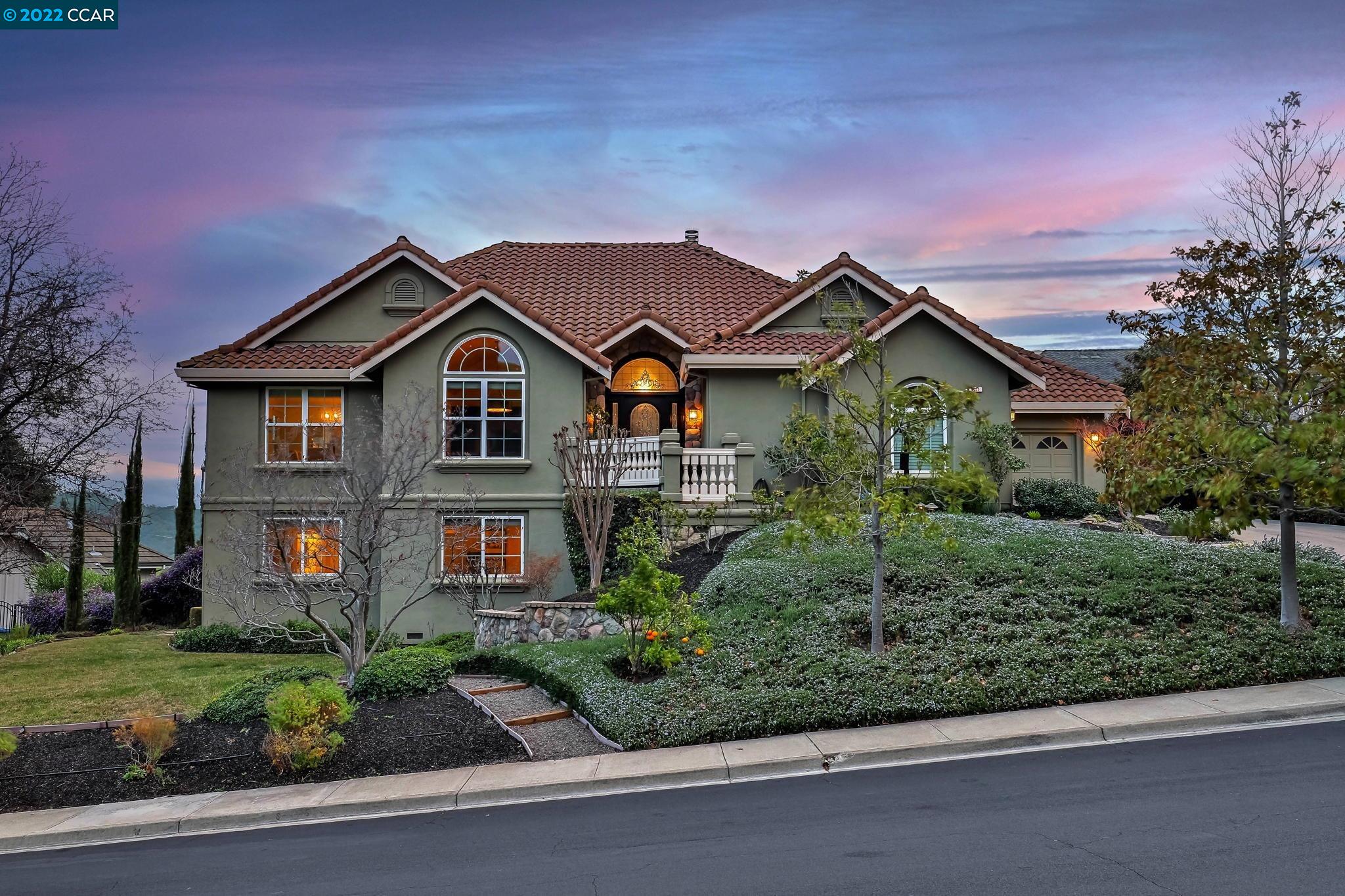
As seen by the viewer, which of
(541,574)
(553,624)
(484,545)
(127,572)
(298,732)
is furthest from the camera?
(127,572)

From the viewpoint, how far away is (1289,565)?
37.7ft

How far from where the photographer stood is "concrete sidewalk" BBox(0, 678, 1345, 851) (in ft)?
27.8

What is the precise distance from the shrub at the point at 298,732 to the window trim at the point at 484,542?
28.8 feet

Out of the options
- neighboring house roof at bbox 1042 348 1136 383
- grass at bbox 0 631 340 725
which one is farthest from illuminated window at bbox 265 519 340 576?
neighboring house roof at bbox 1042 348 1136 383

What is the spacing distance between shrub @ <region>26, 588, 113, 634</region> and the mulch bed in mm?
17432

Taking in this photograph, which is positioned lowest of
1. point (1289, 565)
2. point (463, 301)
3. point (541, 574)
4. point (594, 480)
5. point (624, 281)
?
point (541, 574)

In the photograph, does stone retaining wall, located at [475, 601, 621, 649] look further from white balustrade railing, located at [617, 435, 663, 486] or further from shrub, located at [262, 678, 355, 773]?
shrub, located at [262, 678, 355, 773]

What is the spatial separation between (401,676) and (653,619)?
3573 mm

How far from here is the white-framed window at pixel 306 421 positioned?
20.4m

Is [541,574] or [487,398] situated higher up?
[487,398]

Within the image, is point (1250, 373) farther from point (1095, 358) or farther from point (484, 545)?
point (1095, 358)

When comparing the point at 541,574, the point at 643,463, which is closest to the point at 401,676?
the point at 541,574

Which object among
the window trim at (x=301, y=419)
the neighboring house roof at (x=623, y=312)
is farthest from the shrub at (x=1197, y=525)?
the window trim at (x=301, y=419)

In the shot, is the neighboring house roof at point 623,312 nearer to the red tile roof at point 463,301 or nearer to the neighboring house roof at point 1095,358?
the red tile roof at point 463,301
